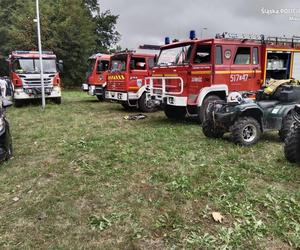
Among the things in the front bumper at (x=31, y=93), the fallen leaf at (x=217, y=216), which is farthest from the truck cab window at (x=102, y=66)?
the fallen leaf at (x=217, y=216)

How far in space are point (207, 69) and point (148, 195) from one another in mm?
5253

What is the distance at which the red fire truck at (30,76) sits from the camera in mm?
13711

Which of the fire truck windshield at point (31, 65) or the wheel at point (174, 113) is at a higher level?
the fire truck windshield at point (31, 65)

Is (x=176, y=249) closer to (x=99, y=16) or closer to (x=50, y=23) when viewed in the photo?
(x=50, y=23)

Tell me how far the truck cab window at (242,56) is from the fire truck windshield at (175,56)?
1.39 m

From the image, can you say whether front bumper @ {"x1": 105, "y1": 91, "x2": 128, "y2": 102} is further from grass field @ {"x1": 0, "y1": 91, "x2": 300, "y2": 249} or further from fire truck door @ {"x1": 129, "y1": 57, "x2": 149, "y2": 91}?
grass field @ {"x1": 0, "y1": 91, "x2": 300, "y2": 249}

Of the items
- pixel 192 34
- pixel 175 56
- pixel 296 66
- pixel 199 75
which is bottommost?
pixel 199 75

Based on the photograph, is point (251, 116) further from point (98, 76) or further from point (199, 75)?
point (98, 76)

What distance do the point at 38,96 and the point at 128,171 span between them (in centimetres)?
1026

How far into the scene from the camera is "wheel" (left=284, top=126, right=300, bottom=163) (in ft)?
16.5

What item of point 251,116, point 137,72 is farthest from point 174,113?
point 251,116

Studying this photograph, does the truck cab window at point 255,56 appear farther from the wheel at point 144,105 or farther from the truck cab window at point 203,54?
the wheel at point 144,105

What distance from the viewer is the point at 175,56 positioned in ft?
29.5

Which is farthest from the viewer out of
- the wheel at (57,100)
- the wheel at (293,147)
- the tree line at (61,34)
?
the tree line at (61,34)
